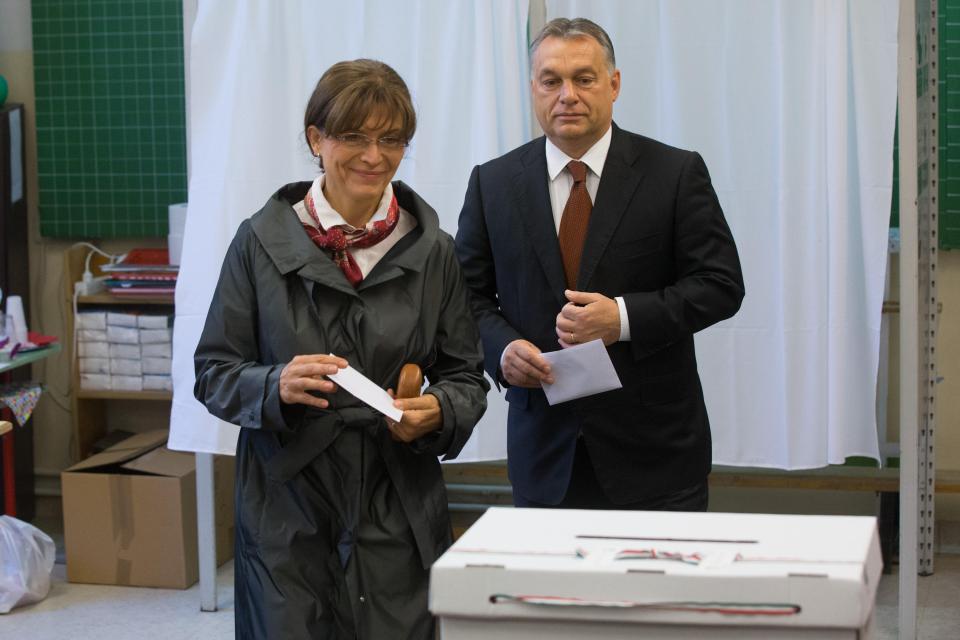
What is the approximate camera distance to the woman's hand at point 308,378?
5.48 ft

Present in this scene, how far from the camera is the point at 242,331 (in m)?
1.79

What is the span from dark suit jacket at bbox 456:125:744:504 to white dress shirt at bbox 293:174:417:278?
489mm

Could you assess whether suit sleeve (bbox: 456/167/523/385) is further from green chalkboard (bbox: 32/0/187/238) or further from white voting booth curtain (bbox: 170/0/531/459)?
green chalkboard (bbox: 32/0/187/238)

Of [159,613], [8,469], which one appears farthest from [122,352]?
[159,613]

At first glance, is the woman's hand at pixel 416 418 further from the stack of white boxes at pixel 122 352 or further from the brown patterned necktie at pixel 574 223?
the stack of white boxes at pixel 122 352

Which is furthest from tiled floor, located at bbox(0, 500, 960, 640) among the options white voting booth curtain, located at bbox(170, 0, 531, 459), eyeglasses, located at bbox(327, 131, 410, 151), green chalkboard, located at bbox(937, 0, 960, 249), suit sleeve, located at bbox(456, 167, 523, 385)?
eyeglasses, located at bbox(327, 131, 410, 151)

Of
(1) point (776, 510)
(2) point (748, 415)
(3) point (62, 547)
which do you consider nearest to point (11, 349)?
(3) point (62, 547)

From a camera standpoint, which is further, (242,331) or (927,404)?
(927,404)

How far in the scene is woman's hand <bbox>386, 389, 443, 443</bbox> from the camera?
5.63 feet

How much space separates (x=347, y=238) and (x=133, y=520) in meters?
2.33

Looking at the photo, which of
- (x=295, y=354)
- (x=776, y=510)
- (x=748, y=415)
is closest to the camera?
(x=295, y=354)

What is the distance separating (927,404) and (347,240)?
2.27 m

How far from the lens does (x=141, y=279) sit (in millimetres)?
4238

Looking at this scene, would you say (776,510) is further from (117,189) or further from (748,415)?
(117,189)
